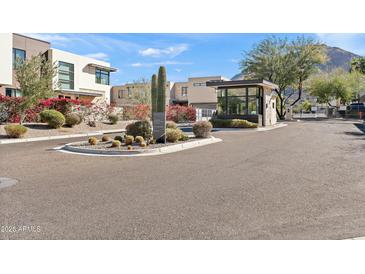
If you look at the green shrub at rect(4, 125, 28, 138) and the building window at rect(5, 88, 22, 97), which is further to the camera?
the building window at rect(5, 88, 22, 97)

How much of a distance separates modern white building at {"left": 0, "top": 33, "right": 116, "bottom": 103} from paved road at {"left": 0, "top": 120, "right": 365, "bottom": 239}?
16882 millimetres

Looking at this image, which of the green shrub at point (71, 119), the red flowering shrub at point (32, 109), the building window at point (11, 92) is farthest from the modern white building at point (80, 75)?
the green shrub at point (71, 119)

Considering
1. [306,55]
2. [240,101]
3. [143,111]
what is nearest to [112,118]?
[143,111]

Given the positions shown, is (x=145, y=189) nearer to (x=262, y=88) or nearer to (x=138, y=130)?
(x=138, y=130)

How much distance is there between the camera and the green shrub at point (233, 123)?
2373 centimetres

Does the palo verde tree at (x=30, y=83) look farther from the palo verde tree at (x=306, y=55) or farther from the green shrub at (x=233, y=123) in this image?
the palo verde tree at (x=306, y=55)

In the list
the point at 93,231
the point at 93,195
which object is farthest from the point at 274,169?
the point at 93,231

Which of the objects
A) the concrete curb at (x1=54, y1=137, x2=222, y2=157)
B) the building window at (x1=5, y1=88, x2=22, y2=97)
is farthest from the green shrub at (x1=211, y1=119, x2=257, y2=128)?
the building window at (x1=5, y1=88, x2=22, y2=97)

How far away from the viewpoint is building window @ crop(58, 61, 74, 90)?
34719 millimetres

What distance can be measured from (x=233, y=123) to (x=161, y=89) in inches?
453

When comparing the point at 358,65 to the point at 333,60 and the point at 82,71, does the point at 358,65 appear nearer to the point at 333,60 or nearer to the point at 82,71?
the point at 82,71

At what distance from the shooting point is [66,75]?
3550cm

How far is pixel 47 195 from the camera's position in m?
5.95

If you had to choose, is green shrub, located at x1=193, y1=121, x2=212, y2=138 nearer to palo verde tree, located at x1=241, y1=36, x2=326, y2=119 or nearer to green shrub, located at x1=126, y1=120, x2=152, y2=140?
green shrub, located at x1=126, y1=120, x2=152, y2=140
